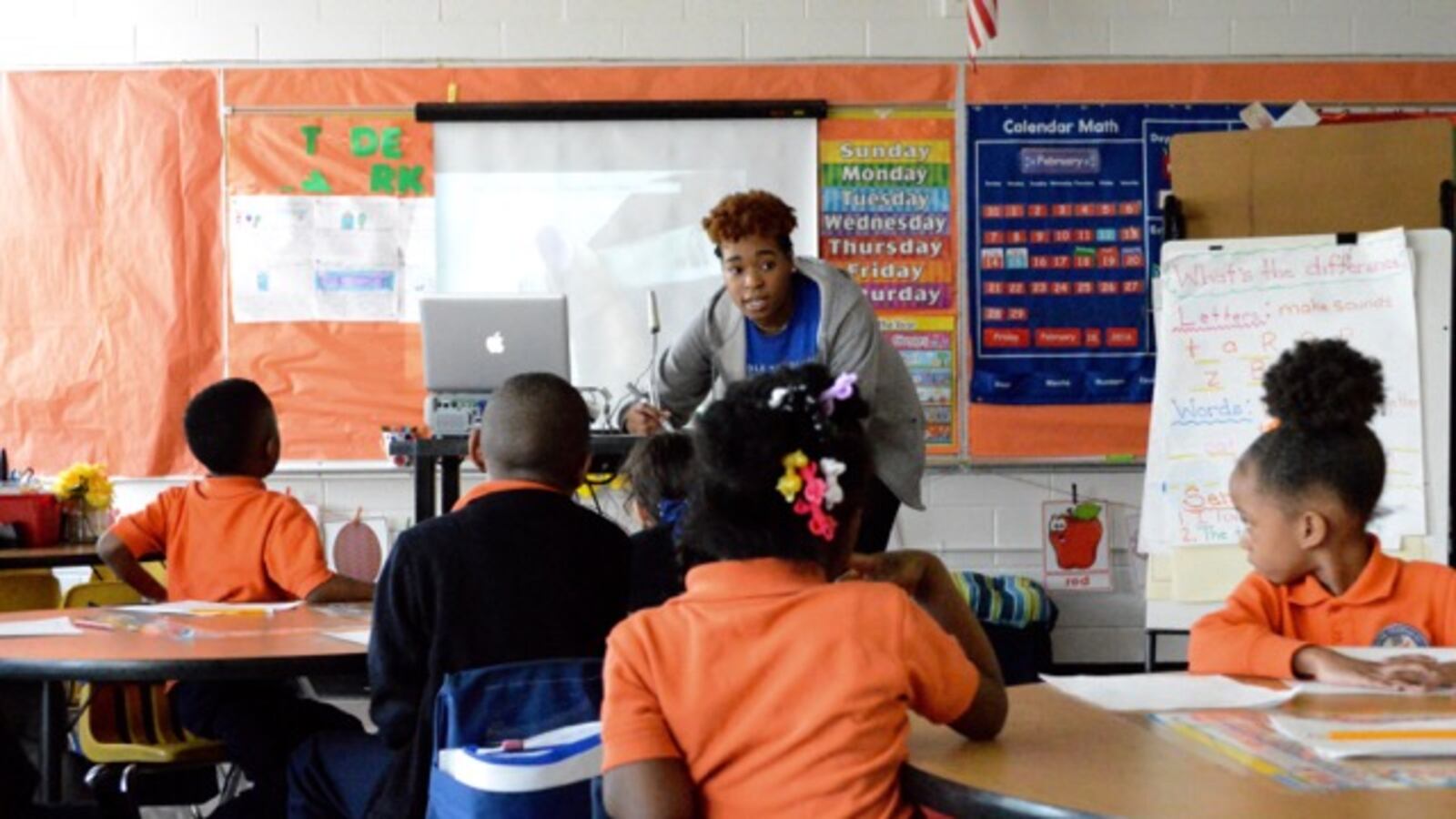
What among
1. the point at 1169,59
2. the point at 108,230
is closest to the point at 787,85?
the point at 1169,59

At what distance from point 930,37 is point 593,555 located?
3.97m

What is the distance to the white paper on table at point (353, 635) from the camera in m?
2.54

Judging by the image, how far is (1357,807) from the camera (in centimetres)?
132

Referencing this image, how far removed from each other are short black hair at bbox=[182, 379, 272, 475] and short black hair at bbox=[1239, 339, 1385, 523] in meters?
1.91

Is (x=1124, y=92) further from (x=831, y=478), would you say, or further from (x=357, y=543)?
(x=831, y=478)

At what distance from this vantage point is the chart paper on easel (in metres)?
4.41

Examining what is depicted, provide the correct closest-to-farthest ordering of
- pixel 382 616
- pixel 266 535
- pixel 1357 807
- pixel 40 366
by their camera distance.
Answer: pixel 1357 807 < pixel 382 616 < pixel 266 535 < pixel 40 366

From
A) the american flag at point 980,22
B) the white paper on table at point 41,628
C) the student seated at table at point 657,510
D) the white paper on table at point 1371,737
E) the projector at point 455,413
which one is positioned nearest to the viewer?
the white paper on table at point 1371,737

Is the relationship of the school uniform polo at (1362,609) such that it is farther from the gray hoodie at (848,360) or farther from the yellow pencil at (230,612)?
the gray hoodie at (848,360)

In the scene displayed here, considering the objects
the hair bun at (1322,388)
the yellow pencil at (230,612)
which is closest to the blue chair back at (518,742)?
the yellow pencil at (230,612)

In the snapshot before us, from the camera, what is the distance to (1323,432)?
7.68 ft

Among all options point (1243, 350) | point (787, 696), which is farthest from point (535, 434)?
point (1243, 350)

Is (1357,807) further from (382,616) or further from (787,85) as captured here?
(787,85)

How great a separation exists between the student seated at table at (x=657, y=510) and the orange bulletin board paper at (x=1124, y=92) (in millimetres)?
2947
